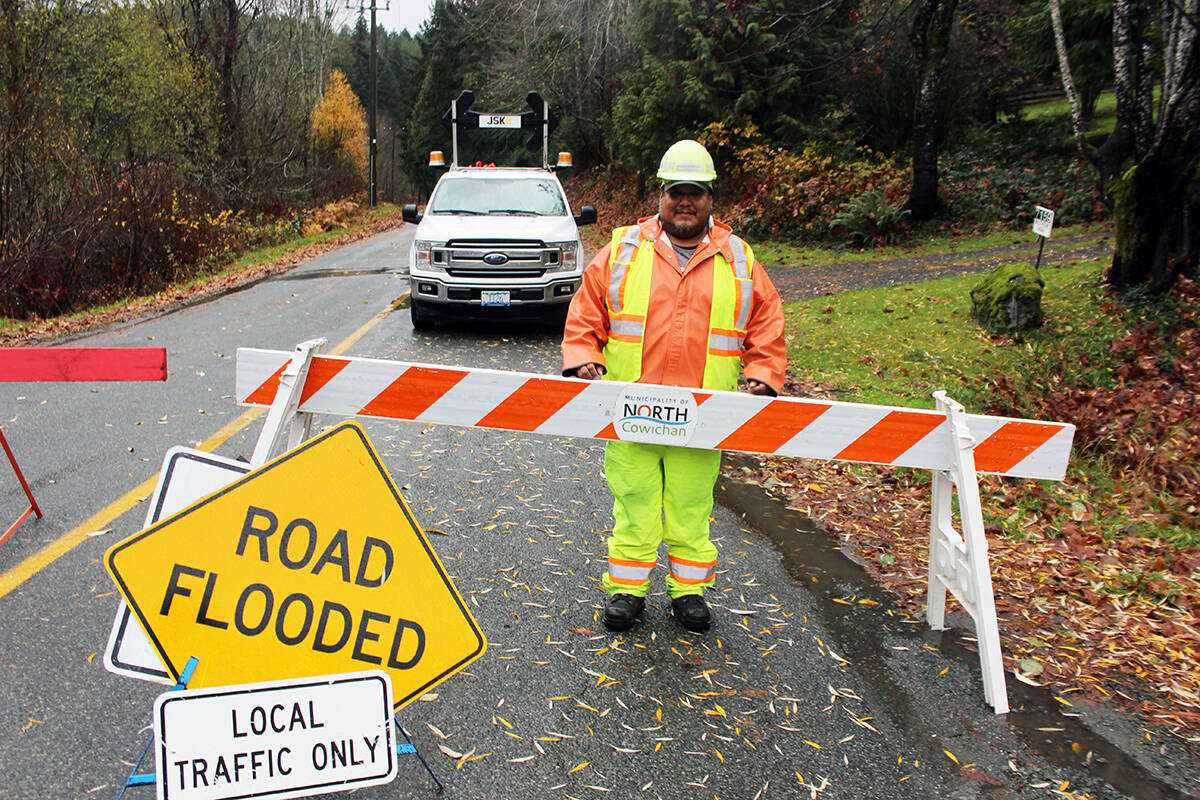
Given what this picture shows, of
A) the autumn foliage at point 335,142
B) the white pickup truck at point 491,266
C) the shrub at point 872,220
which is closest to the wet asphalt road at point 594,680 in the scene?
the white pickup truck at point 491,266

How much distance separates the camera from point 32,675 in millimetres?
3395

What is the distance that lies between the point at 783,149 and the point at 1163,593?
1907 cm

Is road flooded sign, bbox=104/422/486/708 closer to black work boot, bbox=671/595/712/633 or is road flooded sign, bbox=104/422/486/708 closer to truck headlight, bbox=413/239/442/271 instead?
black work boot, bbox=671/595/712/633

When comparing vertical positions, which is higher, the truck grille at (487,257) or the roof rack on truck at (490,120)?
the roof rack on truck at (490,120)

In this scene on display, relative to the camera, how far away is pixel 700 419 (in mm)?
3623

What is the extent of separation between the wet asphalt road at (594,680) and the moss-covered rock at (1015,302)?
5.31 meters

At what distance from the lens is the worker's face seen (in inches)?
152

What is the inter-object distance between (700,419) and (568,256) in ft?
26.7

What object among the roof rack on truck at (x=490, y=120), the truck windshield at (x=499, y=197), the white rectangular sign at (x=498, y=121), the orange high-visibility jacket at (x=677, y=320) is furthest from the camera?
the roof rack on truck at (x=490, y=120)

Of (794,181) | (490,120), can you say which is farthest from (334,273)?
(794,181)

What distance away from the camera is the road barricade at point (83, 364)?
3438 mm

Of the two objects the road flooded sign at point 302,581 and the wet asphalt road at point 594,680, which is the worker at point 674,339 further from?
the road flooded sign at point 302,581

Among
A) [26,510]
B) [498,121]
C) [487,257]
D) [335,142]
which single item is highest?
[335,142]

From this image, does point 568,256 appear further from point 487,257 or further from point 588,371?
point 588,371
